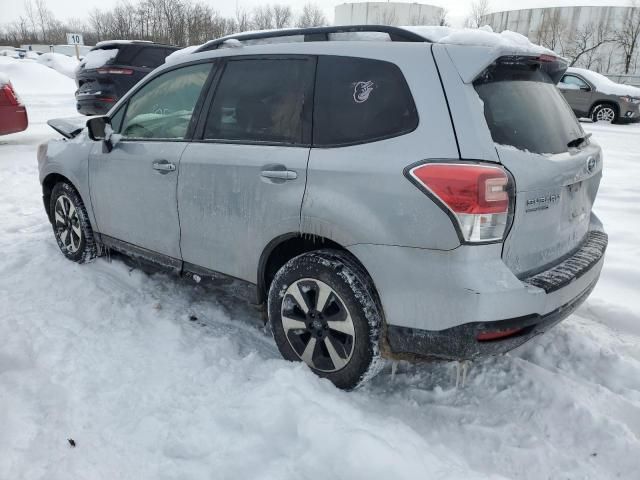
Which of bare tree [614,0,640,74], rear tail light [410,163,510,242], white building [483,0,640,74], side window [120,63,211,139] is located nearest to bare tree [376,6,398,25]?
white building [483,0,640,74]

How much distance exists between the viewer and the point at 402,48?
238 cm

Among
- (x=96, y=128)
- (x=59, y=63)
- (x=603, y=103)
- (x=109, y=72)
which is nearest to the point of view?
(x=96, y=128)

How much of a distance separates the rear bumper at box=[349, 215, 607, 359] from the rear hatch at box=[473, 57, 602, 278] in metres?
0.13

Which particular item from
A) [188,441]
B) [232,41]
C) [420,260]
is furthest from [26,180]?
[420,260]

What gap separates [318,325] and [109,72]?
9899mm

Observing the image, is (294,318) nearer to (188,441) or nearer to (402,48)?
(188,441)

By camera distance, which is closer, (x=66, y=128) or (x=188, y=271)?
(x=188, y=271)

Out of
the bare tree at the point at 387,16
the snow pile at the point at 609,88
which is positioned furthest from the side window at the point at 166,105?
the bare tree at the point at 387,16

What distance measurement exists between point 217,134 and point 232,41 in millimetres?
632

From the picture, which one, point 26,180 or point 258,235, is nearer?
point 258,235

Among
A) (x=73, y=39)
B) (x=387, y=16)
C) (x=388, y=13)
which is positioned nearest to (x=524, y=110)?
(x=73, y=39)

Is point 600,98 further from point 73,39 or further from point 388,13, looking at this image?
point 388,13

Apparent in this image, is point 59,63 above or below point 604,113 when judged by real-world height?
above

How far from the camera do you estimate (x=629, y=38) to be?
37781 millimetres
